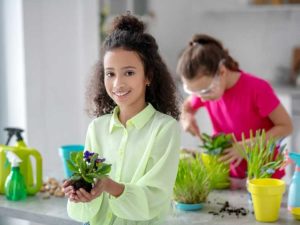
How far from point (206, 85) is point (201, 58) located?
0.41ft

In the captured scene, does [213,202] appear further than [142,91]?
Yes

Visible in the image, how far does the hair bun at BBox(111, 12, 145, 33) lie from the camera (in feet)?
5.96

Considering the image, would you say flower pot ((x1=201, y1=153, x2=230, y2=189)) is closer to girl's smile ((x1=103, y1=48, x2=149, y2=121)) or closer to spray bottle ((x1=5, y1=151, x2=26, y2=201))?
girl's smile ((x1=103, y1=48, x2=149, y2=121))

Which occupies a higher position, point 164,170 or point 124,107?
point 124,107

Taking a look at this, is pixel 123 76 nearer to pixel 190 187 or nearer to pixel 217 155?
pixel 190 187

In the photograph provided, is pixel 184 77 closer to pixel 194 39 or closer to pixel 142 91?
pixel 194 39

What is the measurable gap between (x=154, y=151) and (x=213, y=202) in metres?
0.45

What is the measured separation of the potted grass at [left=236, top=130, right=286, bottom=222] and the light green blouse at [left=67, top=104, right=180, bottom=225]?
0.32 m

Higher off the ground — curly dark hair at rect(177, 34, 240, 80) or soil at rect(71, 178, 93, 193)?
curly dark hair at rect(177, 34, 240, 80)

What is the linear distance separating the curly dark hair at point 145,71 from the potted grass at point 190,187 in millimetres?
246

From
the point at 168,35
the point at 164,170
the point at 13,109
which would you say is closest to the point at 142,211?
the point at 164,170

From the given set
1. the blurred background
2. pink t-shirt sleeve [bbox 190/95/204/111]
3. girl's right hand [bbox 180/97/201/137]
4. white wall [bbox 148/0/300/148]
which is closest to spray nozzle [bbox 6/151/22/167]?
the blurred background

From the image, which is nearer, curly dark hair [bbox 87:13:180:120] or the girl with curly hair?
the girl with curly hair

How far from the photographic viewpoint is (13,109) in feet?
11.1
